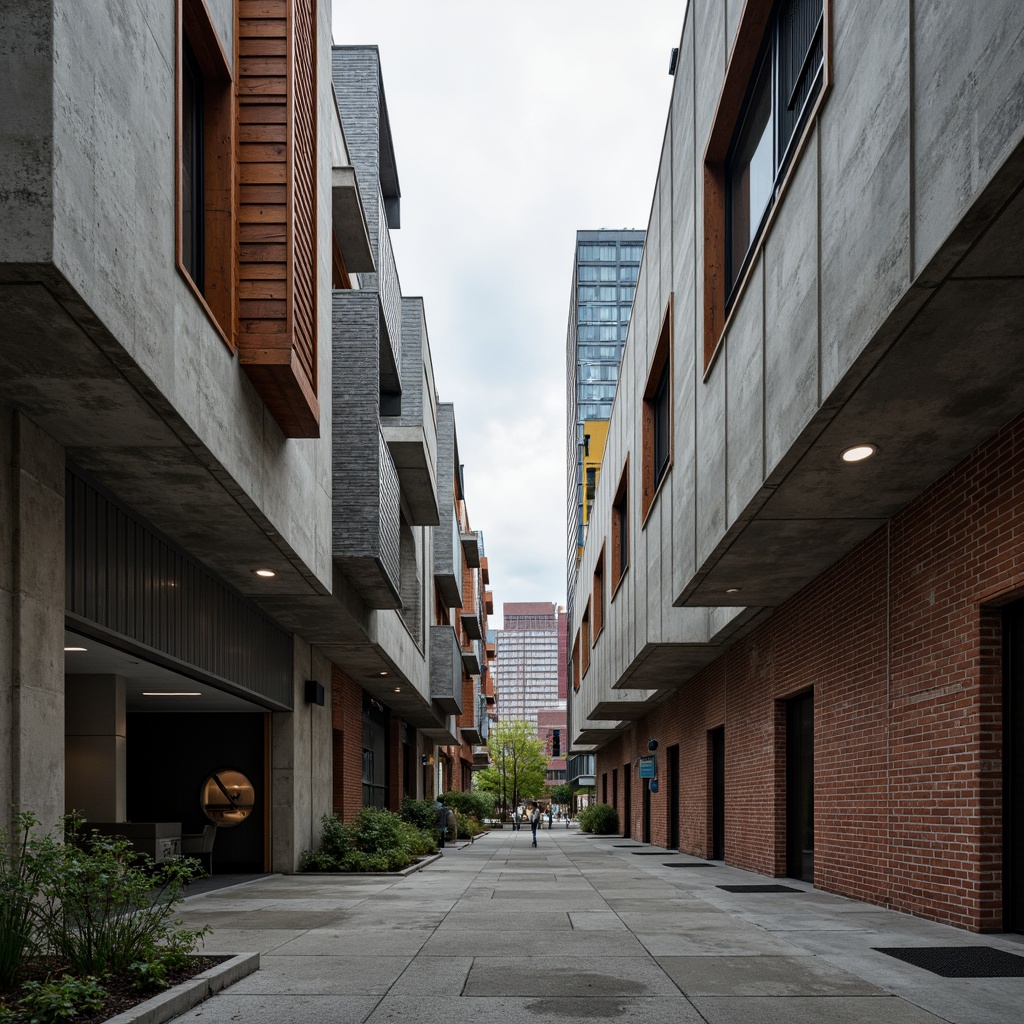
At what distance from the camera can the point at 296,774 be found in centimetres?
1878

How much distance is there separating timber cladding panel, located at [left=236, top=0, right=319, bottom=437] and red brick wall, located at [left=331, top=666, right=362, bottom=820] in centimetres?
1339

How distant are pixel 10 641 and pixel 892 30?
6824 millimetres

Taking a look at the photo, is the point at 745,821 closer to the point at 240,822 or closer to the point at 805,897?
the point at 805,897

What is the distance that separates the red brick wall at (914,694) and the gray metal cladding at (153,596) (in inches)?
288

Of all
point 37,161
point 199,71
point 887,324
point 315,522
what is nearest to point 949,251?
point 887,324

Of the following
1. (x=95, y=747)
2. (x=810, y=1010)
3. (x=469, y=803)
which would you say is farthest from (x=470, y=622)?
(x=810, y=1010)

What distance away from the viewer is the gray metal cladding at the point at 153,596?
29.4 ft

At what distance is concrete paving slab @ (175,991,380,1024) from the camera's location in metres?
6.34

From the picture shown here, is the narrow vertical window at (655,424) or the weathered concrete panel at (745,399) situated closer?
the weathered concrete panel at (745,399)

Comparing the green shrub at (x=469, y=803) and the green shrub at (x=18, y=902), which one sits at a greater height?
the green shrub at (x=18, y=902)

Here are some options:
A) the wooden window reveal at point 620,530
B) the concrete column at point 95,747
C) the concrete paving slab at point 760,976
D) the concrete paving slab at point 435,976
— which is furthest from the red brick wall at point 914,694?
the concrete column at point 95,747

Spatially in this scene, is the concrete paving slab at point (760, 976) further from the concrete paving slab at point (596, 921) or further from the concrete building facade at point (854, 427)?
the concrete building facade at point (854, 427)

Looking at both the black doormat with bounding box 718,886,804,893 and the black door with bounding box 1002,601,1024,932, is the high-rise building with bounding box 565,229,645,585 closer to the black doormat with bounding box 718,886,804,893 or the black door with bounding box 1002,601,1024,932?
the black doormat with bounding box 718,886,804,893

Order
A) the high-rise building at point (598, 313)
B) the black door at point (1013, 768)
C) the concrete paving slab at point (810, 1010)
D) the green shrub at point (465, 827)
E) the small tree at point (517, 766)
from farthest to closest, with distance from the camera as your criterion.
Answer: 1. the high-rise building at point (598, 313)
2. the small tree at point (517, 766)
3. the green shrub at point (465, 827)
4. the black door at point (1013, 768)
5. the concrete paving slab at point (810, 1010)
